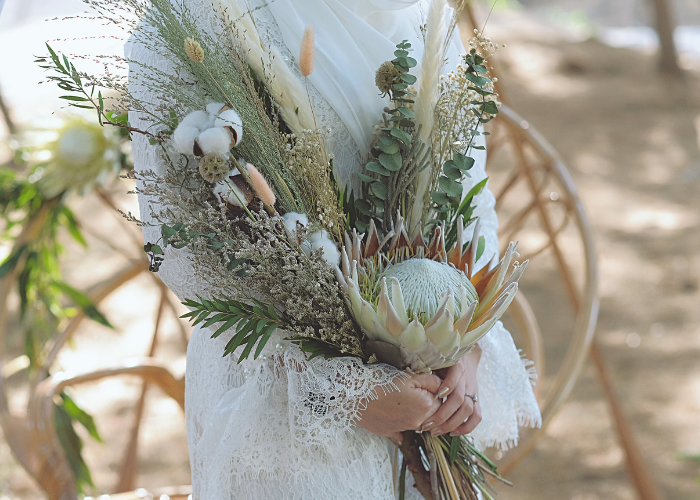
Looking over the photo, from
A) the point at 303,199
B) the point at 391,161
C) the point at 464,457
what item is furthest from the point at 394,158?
the point at 464,457

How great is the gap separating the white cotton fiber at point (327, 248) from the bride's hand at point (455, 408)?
0.23 m

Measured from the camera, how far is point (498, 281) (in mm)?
745

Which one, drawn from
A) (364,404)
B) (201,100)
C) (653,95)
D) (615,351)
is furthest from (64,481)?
(653,95)

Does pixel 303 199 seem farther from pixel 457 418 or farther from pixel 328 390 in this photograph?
pixel 457 418

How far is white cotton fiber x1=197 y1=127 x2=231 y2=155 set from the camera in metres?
0.63

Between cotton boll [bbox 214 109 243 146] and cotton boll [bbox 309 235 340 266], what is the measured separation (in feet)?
0.45

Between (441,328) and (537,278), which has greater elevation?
(537,278)

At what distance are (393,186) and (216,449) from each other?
42 cm

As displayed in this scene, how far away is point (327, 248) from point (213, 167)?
0.15 metres

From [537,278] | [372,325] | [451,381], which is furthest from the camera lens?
[537,278]

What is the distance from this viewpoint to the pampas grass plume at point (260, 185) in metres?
0.62

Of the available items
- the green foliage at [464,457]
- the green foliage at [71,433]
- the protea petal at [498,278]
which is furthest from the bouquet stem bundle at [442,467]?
the green foliage at [71,433]

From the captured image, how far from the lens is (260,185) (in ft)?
2.07

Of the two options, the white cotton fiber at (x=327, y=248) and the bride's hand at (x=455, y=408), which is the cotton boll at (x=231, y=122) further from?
the bride's hand at (x=455, y=408)
